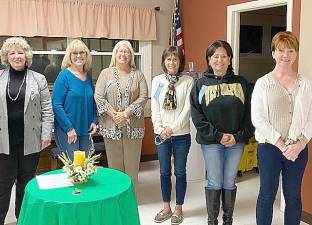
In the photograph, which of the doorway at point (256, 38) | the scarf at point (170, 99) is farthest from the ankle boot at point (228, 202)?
the doorway at point (256, 38)

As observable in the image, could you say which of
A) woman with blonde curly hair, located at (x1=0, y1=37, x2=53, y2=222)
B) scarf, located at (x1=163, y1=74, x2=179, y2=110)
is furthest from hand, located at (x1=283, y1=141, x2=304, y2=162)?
woman with blonde curly hair, located at (x1=0, y1=37, x2=53, y2=222)

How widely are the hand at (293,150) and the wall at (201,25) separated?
2113mm

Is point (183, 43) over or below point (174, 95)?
over

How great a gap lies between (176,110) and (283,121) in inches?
35.6

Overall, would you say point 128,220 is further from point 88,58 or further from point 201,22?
point 201,22

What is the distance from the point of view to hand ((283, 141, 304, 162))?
2.26m

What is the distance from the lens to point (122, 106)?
3.10 meters

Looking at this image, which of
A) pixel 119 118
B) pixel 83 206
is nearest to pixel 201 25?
pixel 119 118

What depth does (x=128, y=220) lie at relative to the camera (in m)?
1.90

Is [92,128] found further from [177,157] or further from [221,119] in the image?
[221,119]

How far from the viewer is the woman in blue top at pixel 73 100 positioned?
2.91 metres

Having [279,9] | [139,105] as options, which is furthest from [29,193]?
[279,9]

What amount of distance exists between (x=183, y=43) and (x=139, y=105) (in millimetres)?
2266

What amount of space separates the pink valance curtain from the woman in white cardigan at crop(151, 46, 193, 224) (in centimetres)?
200
